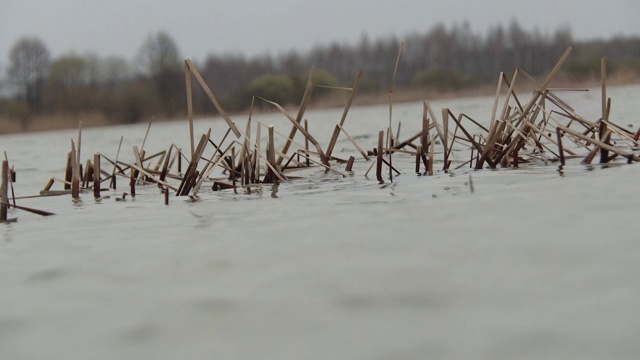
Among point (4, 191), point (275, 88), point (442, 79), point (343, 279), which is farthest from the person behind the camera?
point (442, 79)

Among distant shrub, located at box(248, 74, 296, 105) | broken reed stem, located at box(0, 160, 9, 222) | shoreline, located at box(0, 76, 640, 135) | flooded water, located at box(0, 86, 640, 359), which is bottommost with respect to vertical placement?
flooded water, located at box(0, 86, 640, 359)

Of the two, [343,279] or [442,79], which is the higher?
[442,79]

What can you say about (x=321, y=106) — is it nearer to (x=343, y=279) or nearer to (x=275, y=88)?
(x=275, y=88)

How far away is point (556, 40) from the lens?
66.9 metres

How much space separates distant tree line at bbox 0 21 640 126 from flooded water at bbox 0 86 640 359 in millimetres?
23847

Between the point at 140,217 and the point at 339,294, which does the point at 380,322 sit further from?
the point at 140,217

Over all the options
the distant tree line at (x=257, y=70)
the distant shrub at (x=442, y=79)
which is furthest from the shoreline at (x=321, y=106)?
the distant shrub at (x=442, y=79)

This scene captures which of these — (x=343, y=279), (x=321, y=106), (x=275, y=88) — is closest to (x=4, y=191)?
(x=343, y=279)

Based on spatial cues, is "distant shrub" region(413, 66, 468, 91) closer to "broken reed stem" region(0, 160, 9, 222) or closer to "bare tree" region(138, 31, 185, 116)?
"bare tree" region(138, 31, 185, 116)

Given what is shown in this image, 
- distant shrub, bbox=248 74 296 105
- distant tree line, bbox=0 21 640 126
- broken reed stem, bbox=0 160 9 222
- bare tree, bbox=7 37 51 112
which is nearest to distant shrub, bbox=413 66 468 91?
distant tree line, bbox=0 21 640 126

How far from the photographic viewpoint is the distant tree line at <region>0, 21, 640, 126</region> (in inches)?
1366

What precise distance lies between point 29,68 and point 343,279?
1896 inches

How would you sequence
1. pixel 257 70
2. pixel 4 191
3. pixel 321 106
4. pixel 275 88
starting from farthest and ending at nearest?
pixel 257 70, pixel 275 88, pixel 321 106, pixel 4 191

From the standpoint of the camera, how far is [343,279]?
168 centimetres
